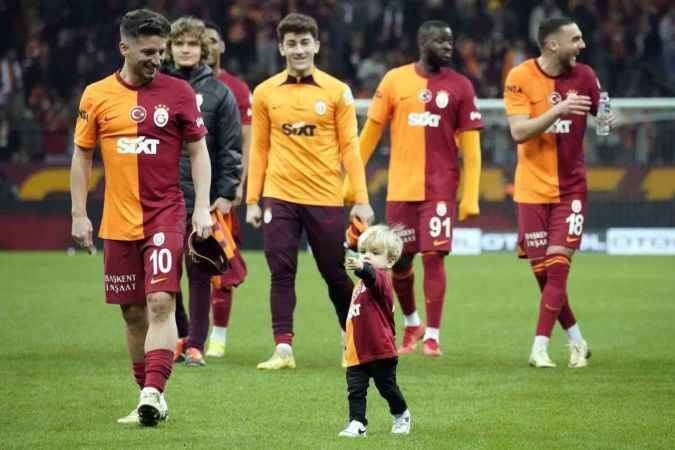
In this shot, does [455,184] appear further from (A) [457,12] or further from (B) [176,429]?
(A) [457,12]

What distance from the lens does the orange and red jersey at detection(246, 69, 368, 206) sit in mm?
9781

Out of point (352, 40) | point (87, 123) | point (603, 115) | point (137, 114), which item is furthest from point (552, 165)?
point (352, 40)

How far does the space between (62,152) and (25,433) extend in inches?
610

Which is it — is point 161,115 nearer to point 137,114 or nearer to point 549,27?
point 137,114

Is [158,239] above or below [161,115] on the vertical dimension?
below

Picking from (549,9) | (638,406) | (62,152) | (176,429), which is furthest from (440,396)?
(549,9)

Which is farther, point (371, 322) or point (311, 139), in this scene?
point (311, 139)

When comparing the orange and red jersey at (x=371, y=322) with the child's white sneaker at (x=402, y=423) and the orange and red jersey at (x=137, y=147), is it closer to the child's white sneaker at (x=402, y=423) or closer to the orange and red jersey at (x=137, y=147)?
the child's white sneaker at (x=402, y=423)

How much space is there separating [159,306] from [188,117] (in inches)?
39.4

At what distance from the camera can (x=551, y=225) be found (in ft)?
33.1

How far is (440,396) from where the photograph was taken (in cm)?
843

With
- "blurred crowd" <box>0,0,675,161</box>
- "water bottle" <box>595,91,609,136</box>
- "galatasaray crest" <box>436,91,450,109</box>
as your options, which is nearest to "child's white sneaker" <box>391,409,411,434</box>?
"water bottle" <box>595,91,609,136</box>

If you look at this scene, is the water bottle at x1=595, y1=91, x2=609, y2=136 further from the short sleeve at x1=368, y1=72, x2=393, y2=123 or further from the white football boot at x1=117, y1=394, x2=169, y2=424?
the white football boot at x1=117, y1=394, x2=169, y2=424

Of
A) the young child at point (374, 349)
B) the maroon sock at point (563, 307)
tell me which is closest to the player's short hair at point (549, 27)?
the maroon sock at point (563, 307)
